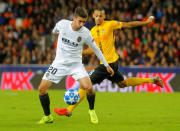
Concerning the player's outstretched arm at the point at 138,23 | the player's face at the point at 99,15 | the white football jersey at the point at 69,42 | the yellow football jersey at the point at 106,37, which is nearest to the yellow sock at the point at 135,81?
the yellow football jersey at the point at 106,37

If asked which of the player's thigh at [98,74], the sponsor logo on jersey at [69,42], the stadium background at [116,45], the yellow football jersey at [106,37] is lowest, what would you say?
the stadium background at [116,45]

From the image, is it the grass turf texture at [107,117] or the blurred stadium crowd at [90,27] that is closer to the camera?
the grass turf texture at [107,117]

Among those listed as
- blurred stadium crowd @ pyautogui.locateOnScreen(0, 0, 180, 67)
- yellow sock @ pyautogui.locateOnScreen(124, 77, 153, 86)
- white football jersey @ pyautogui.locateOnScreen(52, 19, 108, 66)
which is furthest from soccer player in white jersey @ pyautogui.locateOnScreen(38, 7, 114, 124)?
blurred stadium crowd @ pyautogui.locateOnScreen(0, 0, 180, 67)

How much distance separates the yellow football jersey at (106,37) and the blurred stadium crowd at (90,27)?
7.28m

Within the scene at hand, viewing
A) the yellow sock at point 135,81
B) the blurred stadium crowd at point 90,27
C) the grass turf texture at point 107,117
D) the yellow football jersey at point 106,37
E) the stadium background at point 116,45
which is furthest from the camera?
the blurred stadium crowd at point 90,27

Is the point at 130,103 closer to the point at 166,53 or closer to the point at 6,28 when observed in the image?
the point at 166,53

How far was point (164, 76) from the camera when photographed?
62.5 feet

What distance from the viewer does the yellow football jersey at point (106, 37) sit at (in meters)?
11.3

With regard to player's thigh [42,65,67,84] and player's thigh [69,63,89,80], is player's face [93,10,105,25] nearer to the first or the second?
player's thigh [69,63,89,80]

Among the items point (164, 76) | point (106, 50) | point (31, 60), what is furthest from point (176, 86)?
point (106, 50)

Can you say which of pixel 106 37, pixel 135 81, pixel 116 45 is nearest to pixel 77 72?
pixel 106 37

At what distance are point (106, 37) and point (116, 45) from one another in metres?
8.69

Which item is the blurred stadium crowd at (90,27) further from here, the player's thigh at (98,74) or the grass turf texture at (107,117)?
the player's thigh at (98,74)

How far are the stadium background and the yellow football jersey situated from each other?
2.34 m
